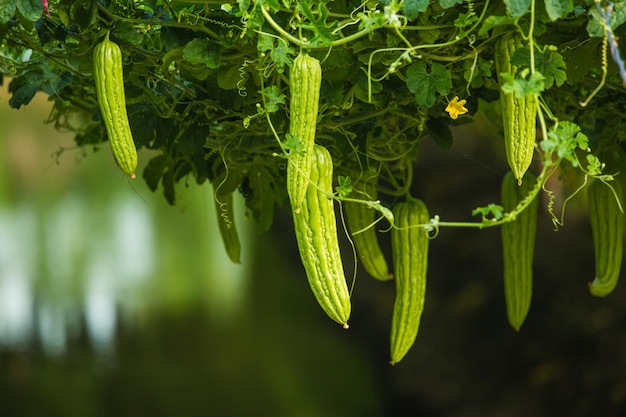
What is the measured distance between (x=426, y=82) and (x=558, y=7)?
138mm

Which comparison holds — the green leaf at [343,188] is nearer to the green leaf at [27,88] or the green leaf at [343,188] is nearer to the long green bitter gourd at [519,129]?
the long green bitter gourd at [519,129]

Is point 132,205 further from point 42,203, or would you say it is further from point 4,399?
point 4,399

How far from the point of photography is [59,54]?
2.38 ft

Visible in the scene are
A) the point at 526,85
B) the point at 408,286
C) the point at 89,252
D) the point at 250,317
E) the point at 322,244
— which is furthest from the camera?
the point at 89,252

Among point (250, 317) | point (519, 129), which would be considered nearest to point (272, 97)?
point (519, 129)

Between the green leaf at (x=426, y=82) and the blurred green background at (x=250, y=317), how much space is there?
9.9 inches

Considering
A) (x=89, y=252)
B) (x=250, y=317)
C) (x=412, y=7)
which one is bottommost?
(x=250, y=317)

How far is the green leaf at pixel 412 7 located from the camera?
54 centimetres

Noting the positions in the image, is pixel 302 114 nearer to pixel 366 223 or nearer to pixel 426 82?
pixel 426 82

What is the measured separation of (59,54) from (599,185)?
1.78 feet

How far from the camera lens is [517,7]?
1.67 feet

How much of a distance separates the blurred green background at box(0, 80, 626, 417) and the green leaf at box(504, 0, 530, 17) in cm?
36

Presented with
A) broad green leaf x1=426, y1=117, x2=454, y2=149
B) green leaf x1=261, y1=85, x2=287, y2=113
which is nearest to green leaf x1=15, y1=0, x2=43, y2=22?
green leaf x1=261, y1=85, x2=287, y2=113

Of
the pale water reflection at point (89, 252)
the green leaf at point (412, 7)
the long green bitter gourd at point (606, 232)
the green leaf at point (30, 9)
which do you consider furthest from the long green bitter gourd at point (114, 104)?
the pale water reflection at point (89, 252)
